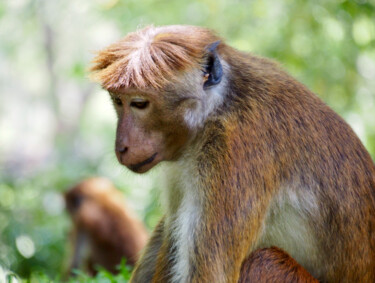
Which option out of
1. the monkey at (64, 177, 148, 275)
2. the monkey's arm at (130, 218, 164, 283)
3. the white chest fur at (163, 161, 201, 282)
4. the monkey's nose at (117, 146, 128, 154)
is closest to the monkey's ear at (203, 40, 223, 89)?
the white chest fur at (163, 161, 201, 282)

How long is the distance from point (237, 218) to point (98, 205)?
29.1ft

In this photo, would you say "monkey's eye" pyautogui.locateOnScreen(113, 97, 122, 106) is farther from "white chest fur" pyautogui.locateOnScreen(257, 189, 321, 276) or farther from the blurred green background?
the blurred green background

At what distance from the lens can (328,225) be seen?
18.4 ft

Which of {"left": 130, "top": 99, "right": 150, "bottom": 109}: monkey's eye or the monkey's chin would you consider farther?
the monkey's chin

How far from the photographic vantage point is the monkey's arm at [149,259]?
644 centimetres

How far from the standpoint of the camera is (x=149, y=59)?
206 inches

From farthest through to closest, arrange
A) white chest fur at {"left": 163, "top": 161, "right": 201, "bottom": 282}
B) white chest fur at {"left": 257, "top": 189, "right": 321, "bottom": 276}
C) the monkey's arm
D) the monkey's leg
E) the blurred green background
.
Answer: the blurred green background → the monkey's arm → white chest fur at {"left": 257, "top": 189, "right": 321, "bottom": 276} → the monkey's leg → white chest fur at {"left": 163, "top": 161, "right": 201, "bottom": 282}

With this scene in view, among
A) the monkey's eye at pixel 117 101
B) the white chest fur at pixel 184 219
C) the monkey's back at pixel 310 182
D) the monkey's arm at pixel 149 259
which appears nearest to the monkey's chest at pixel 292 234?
the monkey's back at pixel 310 182

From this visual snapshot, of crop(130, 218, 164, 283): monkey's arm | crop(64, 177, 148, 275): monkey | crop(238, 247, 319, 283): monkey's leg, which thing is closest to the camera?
crop(238, 247, 319, 283): monkey's leg

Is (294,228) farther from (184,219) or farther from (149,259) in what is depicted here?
(149,259)

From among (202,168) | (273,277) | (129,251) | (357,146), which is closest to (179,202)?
(202,168)

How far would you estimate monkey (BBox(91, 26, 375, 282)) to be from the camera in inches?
Answer: 203

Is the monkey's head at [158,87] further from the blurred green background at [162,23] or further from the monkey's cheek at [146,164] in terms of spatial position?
the blurred green background at [162,23]

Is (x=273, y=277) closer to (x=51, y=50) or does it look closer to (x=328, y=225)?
(x=328, y=225)
